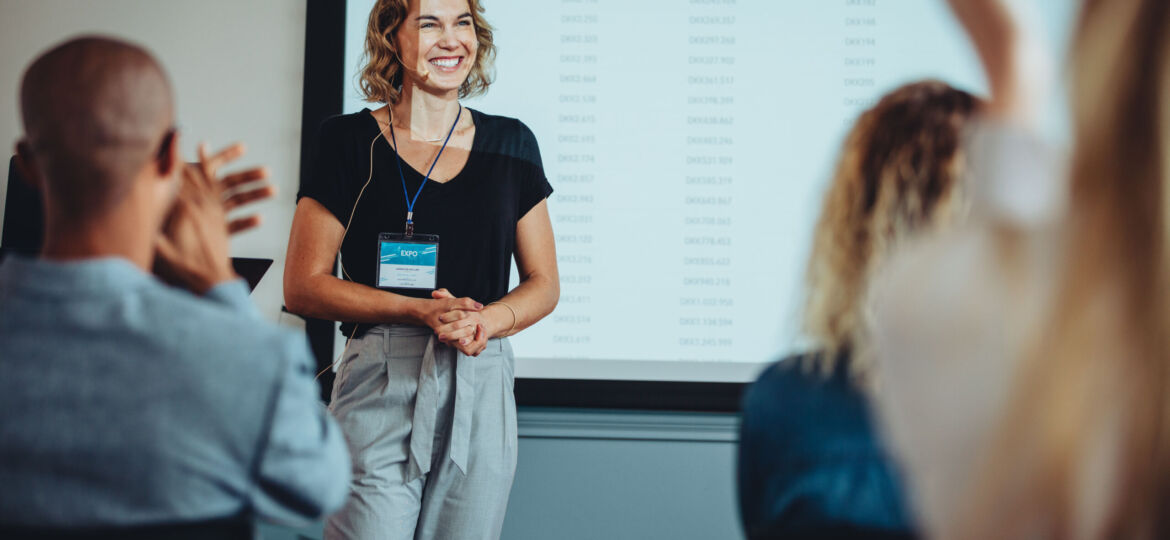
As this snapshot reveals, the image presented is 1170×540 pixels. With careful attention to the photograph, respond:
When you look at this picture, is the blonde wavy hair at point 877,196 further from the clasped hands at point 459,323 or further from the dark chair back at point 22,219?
the dark chair back at point 22,219

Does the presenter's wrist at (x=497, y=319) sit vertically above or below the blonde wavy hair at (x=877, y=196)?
below

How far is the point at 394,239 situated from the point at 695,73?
1.15m

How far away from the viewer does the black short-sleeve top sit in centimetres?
185

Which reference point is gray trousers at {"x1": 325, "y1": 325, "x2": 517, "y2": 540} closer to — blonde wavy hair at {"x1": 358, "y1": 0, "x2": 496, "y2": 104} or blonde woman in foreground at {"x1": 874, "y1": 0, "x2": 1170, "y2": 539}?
blonde wavy hair at {"x1": 358, "y1": 0, "x2": 496, "y2": 104}

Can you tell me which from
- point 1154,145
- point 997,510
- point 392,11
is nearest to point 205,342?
point 997,510

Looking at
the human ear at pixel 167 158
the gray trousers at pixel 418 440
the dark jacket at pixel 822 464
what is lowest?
the gray trousers at pixel 418 440

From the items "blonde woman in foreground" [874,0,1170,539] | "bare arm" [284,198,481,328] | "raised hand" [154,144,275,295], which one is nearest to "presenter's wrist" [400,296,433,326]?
"bare arm" [284,198,481,328]

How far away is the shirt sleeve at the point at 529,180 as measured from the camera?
1.97m

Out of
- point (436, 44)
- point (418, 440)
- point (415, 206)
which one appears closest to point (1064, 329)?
point (418, 440)

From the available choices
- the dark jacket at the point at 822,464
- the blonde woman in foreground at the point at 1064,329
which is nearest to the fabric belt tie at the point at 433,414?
the dark jacket at the point at 822,464

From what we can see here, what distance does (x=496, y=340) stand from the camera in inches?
72.3

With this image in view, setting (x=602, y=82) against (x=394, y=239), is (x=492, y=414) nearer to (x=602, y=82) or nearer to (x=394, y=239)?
(x=394, y=239)

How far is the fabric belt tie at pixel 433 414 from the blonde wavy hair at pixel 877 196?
932 millimetres

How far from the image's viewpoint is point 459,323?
1692mm
